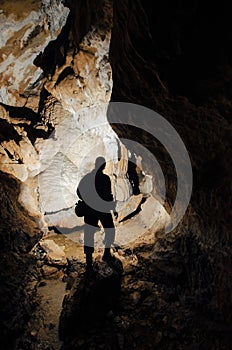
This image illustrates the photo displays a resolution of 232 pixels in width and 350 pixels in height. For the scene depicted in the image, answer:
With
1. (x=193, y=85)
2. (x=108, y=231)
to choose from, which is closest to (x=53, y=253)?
(x=108, y=231)

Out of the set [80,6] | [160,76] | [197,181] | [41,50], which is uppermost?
[80,6]

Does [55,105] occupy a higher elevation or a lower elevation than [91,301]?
higher

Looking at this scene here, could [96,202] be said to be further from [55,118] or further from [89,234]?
[55,118]

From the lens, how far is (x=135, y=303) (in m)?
3.60

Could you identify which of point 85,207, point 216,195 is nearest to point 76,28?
point 216,195

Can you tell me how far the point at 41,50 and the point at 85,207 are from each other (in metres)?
3.06

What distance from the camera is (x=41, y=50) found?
4.59 meters

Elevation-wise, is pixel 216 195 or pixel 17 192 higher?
pixel 216 195

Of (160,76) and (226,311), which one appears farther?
(226,311)

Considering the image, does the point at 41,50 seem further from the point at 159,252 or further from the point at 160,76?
the point at 159,252

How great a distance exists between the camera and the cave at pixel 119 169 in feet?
6.48

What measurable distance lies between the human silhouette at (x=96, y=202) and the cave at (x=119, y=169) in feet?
0.49

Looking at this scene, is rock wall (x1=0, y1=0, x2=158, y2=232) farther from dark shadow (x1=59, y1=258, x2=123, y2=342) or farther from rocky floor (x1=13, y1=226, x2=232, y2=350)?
dark shadow (x1=59, y1=258, x2=123, y2=342)

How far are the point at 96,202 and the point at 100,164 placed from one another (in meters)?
0.80
